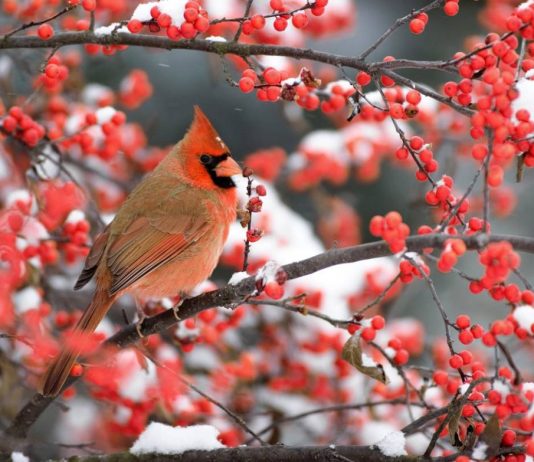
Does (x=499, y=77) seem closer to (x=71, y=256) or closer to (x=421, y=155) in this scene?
(x=421, y=155)

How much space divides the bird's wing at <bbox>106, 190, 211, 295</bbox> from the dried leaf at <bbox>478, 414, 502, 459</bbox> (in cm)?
181

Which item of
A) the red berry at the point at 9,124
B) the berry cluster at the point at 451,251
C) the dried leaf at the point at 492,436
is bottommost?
the dried leaf at the point at 492,436

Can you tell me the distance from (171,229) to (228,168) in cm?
38

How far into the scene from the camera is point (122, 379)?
3.52 metres

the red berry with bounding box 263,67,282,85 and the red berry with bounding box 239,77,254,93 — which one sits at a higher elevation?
the red berry with bounding box 263,67,282,85

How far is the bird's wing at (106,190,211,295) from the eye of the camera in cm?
371

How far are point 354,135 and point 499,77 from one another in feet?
10.3

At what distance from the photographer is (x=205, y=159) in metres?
4.04

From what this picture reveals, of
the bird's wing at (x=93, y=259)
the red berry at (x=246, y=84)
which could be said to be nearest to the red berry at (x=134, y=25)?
the red berry at (x=246, y=84)

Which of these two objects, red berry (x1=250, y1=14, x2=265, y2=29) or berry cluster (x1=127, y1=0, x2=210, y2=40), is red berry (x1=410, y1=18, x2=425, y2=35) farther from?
berry cluster (x1=127, y1=0, x2=210, y2=40)

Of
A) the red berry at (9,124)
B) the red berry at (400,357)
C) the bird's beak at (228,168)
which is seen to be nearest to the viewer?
the red berry at (400,357)

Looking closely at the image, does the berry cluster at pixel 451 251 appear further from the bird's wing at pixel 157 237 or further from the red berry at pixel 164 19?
the bird's wing at pixel 157 237

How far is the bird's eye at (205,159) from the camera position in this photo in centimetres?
403

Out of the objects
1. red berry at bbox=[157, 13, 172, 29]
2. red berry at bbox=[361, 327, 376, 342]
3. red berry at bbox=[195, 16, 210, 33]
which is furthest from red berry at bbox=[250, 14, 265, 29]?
red berry at bbox=[361, 327, 376, 342]
